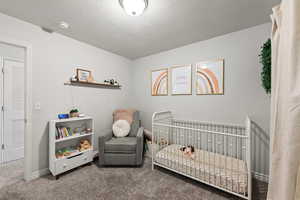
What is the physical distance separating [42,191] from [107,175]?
2.61ft

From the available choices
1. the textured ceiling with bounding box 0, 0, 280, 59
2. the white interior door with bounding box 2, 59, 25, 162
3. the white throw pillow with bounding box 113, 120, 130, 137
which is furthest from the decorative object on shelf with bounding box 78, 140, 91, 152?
the textured ceiling with bounding box 0, 0, 280, 59

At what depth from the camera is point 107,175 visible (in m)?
1.94

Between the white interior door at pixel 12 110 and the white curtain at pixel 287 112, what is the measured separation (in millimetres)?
3697

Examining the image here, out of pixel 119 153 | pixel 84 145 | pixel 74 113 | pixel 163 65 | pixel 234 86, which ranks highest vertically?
pixel 163 65

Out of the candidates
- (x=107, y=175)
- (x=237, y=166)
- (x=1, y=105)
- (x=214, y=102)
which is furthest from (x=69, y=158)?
(x=214, y=102)

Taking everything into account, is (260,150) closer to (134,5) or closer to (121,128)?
(121,128)

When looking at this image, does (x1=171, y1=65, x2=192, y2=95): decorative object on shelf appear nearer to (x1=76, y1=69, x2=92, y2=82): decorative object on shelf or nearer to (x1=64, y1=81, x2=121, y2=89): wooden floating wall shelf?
(x1=64, y1=81, x2=121, y2=89): wooden floating wall shelf

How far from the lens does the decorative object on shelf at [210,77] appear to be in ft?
6.98

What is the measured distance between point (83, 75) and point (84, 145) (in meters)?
1.31

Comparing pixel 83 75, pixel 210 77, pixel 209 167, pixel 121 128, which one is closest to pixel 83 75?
pixel 83 75

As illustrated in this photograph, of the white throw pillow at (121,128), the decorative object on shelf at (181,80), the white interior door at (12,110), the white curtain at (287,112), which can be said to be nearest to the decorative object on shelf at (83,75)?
the white throw pillow at (121,128)

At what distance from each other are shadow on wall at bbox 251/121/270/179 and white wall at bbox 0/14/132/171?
2.75 m

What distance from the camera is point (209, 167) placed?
168cm

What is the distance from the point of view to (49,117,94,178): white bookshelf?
182cm
